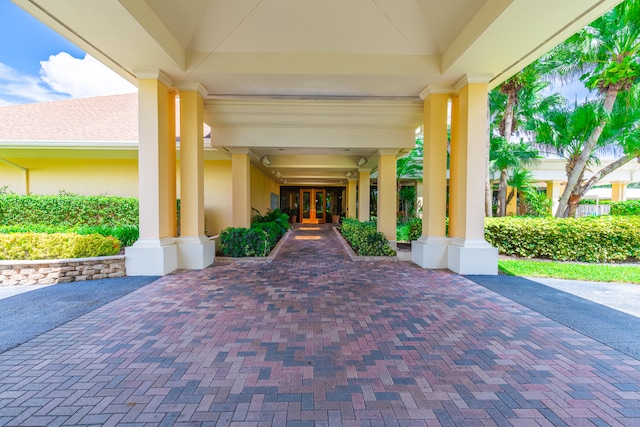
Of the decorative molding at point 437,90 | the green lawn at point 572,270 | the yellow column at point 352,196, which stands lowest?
the green lawn at point 572,270

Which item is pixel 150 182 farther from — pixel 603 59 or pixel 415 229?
pixel 603 59

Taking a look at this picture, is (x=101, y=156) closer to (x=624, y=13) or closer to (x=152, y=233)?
(x=152, y=233)

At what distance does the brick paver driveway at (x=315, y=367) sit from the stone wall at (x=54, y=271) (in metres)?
1.79

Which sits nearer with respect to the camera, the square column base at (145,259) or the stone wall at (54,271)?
the stone wall at (54,271)

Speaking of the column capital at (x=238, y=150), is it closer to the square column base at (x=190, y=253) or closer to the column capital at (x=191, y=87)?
the column capital at (x=191, y=87)

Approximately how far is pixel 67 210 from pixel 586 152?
1589 cm

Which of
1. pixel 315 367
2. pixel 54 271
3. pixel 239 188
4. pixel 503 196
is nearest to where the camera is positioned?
pixel 315 367

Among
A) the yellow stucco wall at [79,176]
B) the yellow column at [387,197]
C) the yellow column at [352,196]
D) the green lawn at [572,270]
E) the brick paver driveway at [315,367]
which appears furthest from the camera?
the yellow column at [352,196]

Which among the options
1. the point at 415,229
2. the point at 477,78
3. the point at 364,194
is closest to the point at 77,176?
the point at 364,194

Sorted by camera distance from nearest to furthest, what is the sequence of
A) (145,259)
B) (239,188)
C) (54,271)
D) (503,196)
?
(54,271) → (145,259) → (239,188) → (503,196)

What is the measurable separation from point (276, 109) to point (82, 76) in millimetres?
22521

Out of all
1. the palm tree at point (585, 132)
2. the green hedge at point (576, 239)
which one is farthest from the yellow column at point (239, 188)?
the palm tree at point (585, 132)

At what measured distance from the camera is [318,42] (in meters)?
5.78

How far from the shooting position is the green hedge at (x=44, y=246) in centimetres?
554
